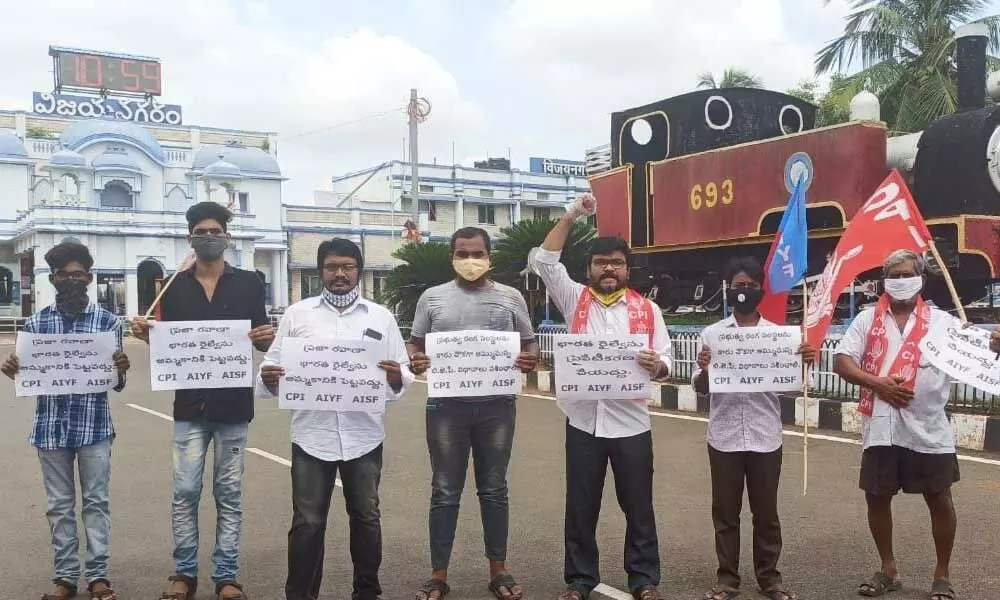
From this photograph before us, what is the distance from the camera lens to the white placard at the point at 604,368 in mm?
4352

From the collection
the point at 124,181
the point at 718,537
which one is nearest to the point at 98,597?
the point at 718,537

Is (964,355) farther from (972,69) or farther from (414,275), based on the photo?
(414,275)

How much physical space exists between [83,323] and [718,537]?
3209 millimetres

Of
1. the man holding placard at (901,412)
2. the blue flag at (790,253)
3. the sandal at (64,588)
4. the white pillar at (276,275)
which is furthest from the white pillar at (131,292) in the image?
the man holding placard at (901,412)

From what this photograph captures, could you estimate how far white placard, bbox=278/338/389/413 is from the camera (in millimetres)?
4105

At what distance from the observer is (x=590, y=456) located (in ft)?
14.5

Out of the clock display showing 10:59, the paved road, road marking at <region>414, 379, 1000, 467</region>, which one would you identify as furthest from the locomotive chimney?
the clock display showing 10:59

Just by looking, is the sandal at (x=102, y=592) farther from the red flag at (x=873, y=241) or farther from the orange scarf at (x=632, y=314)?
the red flag at (x=873, y=241)

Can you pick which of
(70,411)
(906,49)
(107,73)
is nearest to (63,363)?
(70,411)

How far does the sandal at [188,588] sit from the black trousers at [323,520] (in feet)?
1.95

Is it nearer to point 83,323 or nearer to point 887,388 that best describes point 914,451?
point 887,388

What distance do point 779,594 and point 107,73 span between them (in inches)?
1990

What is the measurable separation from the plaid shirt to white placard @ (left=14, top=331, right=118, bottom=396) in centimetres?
5

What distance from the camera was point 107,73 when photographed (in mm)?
48219
